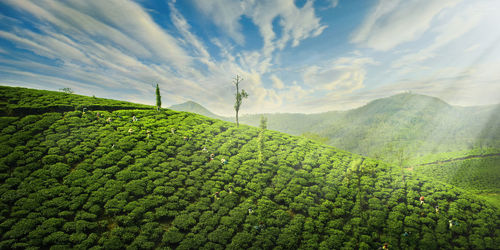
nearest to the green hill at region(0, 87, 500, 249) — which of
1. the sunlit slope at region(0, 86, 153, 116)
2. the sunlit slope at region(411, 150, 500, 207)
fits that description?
the sunlit slope at region(0, 86, 153, 116)

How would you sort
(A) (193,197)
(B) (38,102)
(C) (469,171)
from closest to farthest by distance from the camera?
(A) (193,197)
(B) (38,102)
(C) (469,171)

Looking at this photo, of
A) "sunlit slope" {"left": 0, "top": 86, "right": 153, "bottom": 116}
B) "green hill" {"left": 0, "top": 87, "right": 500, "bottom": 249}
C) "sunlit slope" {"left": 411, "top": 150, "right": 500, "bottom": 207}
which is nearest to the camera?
"green hill" {"left": 0, "top": 87, "right": 500, "bottom": 249}

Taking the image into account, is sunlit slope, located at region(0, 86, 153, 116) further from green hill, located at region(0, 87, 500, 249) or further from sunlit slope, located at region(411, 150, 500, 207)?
sunlit slope, located at region(411, 150, 500, 207)

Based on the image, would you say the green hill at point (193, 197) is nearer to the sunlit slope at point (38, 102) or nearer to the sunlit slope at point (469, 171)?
the sunlit slope at point (38, 102)

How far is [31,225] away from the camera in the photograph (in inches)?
585

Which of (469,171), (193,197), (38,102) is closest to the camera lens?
(193,197)

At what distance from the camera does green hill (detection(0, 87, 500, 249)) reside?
16.3 m

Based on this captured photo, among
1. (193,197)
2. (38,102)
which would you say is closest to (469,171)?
(193,197)

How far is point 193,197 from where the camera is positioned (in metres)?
21.0

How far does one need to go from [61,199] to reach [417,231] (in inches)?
1483

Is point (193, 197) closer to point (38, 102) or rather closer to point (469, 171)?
point (38, 102)

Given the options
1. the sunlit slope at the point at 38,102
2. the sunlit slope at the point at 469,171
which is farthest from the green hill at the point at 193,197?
the sunlit slope at the point at 469,171

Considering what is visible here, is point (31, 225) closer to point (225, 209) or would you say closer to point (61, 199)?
point (61, 199)

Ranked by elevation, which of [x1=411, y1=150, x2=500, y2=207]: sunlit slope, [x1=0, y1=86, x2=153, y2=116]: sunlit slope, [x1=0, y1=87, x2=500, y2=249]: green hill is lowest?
[x1=411, y1=150, x2=500, y2=207]: sunlit slope
